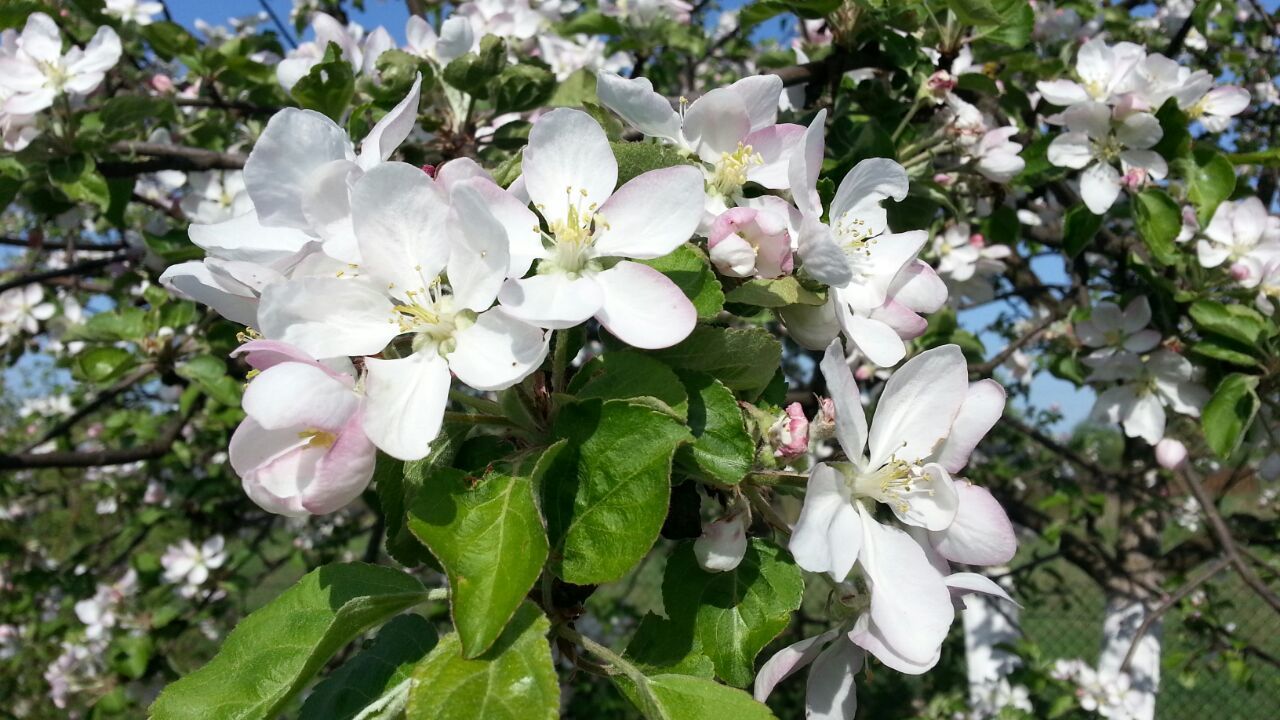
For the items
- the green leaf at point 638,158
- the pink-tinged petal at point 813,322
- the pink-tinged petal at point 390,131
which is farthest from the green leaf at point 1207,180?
the pink-tinged petal at point 390,131

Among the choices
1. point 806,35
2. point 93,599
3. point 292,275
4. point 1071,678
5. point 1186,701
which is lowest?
point 1186,701

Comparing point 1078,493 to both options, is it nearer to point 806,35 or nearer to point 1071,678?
point 1071,678

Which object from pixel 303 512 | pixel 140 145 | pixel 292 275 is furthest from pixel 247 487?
pixel 140 145

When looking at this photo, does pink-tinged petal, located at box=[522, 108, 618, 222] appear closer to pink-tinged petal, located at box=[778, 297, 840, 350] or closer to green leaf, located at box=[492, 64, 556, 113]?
pink-tinged petal, located at box=[778, 297, 840, 350]

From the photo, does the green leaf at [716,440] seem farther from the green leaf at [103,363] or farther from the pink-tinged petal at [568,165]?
the green leaf at [103,363]

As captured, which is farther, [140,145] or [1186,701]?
[1186,701]

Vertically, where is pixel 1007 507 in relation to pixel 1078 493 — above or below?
below

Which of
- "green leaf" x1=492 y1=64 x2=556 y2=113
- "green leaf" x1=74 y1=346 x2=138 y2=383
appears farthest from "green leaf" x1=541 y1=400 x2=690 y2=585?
"green leaf" x1=74 y1=346 x2=138 y2=383
